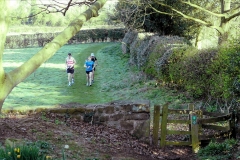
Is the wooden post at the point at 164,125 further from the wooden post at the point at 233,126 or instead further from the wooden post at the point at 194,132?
the wooden post at the point at 233,126

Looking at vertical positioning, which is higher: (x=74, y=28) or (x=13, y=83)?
(x=74, y=28)

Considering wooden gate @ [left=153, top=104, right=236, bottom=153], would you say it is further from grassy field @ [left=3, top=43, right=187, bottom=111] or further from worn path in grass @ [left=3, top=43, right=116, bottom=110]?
worn path in grass @ [left=3, top=43, right=116, bottom=110]

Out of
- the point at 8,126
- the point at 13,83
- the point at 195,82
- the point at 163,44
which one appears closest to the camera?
the point at 13,83

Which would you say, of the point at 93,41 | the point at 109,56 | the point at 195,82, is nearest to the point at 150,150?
the point at 195,82

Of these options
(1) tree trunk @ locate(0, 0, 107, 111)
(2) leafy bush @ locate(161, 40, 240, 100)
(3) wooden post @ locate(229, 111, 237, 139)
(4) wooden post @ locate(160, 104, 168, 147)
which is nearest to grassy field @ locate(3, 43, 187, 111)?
(2) leafy bush @ locate(161, 40, 240, 100)

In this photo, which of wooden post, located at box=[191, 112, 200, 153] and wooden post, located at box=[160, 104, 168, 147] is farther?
wooden post, located at box=[160, 104, 168, 147]

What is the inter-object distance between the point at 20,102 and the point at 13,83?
9.78 meters

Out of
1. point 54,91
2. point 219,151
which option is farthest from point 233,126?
point 54,91

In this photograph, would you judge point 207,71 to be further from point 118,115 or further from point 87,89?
point 87,89

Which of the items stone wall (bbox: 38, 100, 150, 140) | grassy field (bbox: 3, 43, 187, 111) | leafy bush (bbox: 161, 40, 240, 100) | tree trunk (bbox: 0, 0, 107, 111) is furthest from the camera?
grassy field (bbox: 3, 43, 187, 111)

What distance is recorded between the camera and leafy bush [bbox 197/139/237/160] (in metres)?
6.42

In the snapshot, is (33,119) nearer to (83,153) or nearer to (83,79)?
(83,153)

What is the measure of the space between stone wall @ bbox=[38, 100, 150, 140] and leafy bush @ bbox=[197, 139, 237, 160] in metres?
1.52

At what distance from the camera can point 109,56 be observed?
31125 millimetres
